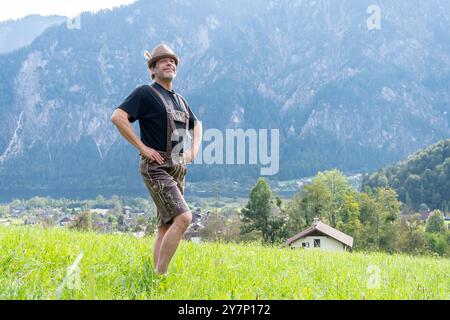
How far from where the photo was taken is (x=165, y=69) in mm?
5414

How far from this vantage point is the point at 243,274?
5.62 meters

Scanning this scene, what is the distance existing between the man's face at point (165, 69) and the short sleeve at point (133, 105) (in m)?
0.35

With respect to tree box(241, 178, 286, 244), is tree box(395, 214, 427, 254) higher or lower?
lower

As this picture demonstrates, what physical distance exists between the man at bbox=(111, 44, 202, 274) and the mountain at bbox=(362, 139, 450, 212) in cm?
12118

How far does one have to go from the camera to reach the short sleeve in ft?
16.8

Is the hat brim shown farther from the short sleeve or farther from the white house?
the white house

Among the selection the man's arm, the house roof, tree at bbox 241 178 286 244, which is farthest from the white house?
the man's arm

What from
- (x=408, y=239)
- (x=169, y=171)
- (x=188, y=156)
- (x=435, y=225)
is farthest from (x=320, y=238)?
(x=169, y=171)

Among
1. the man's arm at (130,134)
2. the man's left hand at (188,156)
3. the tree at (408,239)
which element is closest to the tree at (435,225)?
the tree at (408,239)

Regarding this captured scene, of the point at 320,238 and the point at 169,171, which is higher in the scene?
the point at 169,171

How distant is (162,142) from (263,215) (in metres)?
44.0

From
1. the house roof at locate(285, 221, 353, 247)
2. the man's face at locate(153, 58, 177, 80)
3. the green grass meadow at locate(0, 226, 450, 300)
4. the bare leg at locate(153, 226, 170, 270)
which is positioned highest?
the man's face at locate(153, 58, 177, 80)

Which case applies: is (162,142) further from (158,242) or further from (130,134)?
(158,242)

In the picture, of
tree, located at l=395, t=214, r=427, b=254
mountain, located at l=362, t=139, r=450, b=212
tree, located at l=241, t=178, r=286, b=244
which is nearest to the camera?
tree, located at l=241, t=178, r=286, b=244
